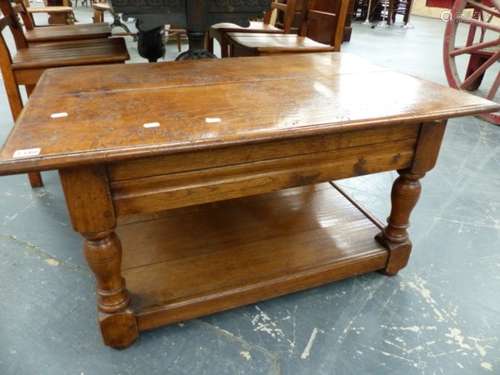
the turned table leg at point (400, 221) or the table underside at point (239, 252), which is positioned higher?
the turned table leg at point (400, 221)

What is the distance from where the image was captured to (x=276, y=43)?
202 cm

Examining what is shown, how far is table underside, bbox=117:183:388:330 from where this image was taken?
1083 mm

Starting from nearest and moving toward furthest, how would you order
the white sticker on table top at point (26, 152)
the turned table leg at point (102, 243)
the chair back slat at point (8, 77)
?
the white sticker on table top at point (26, 152) < the turned table leg at point (102, 243) < the chair back slat at point (8, 77)

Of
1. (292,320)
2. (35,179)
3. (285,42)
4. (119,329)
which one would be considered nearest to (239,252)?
(292,320)

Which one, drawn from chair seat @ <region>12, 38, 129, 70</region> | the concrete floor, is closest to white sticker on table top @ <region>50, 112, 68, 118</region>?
the concrete floor

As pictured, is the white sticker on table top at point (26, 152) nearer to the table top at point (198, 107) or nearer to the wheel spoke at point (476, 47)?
the table top at point (198, 107)

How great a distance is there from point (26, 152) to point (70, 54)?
1.26 meters

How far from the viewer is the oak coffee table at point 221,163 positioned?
0.78m

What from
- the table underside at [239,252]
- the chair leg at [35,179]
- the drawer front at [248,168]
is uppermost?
the drawer front at [248,168]

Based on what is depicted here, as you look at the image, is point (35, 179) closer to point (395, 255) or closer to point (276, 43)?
point (276, 43)

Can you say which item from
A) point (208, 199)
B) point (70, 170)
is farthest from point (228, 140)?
point (70, 170)

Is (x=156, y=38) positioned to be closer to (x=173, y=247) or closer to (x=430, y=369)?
(x=173, y=247)

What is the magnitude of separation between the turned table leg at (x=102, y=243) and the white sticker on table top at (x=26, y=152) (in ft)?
0.23

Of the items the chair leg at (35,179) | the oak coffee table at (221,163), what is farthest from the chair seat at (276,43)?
the chair leg at (35,179)
